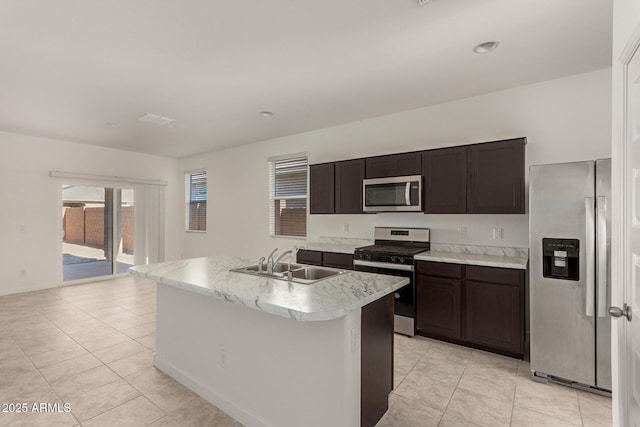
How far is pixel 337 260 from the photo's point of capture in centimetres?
405

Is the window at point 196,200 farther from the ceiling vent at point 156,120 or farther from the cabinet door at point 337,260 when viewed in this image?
the cabinet door at point 337,260

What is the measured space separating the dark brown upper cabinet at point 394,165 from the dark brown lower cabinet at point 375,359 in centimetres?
190

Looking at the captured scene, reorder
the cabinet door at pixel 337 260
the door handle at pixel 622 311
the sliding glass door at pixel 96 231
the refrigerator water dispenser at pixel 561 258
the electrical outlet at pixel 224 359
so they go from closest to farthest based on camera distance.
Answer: the door handle at pixel 622 311, the electrical outlet at pixel 224 359, the refrigerator water dispenser at pixel 561 258, the cabinet door at pixel 337 260, the sliding glass door at pixel 96 231

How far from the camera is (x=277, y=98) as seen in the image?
3.62 meters

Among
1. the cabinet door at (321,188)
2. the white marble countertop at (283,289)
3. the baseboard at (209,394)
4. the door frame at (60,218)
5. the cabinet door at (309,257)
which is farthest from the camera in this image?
the door frame at (60,218)

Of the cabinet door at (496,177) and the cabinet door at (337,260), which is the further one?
the cabinet door at (337,260)

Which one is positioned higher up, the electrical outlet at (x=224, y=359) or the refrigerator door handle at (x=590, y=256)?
the refrigerator door handle at (x=590, y=256)

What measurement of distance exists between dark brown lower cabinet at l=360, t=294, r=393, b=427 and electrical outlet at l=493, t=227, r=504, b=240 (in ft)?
6.15

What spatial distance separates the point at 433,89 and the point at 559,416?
2.97 metres

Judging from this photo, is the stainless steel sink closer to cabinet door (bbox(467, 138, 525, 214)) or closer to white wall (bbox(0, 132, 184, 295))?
cabinet door (bbox(467, 138, 525, 214))

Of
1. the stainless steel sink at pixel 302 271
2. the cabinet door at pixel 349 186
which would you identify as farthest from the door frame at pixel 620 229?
the cabinet door at pixel 349 186

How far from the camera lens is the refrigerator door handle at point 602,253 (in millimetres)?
2273

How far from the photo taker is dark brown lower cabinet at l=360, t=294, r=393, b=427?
1.85 meters

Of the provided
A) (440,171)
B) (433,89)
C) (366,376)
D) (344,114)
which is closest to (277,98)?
(344,114)
